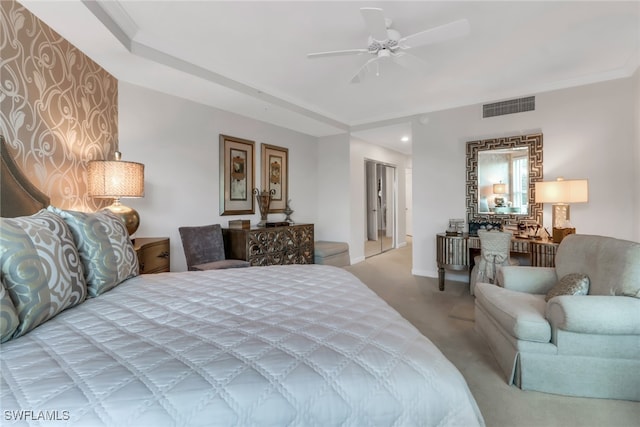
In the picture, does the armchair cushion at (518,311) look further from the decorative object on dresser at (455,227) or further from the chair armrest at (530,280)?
the decorative object on dresser at (455,227)

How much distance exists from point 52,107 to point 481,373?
12.1 feet

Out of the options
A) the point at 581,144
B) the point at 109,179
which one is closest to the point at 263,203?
the point at 109,179

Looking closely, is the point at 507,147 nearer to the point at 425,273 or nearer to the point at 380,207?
the point at 425,273

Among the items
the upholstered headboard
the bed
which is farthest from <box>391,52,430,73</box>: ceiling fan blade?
the upholstered headboard

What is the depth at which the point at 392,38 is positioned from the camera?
7.73ft

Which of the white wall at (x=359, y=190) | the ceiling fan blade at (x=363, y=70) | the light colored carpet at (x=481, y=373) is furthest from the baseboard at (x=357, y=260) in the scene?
the ceiling fan blade at (x=363, y=70)

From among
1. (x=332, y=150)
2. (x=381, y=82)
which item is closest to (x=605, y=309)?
(x=381, y=82)

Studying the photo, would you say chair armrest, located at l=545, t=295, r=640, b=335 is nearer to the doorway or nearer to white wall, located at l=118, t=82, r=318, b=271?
white wall, located at l=118, t=82, r=318, b=271

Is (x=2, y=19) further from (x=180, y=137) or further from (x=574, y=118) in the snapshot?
(x=574, y=118)

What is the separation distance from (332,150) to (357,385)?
512cm

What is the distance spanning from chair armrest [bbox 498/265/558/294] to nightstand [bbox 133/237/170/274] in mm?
3101

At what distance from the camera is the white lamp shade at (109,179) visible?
233 cm

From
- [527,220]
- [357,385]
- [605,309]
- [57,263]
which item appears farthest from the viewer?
[527,220]

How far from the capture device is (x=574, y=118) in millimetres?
3477
